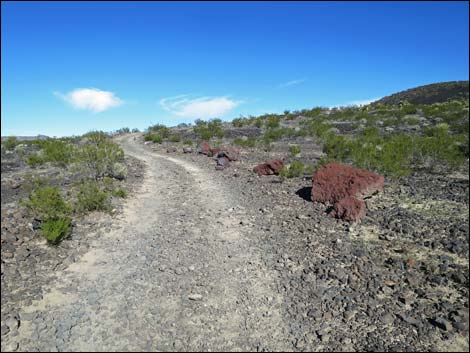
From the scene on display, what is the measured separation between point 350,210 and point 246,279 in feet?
12.2

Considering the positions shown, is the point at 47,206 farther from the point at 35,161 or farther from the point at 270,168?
the point at 270,168

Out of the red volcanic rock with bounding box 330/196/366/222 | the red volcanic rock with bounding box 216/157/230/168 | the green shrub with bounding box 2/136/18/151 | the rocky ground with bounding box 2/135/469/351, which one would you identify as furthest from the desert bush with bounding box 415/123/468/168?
the green shrub with bounding box 2/136/18/151

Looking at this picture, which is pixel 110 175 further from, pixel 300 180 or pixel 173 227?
pixel 300 180

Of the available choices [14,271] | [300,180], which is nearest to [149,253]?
[14,271]

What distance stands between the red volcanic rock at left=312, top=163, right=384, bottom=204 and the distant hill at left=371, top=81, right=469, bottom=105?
152 ft

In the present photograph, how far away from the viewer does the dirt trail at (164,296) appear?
4418 millimetres

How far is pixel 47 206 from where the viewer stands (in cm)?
829

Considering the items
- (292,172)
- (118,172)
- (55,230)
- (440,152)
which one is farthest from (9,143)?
(440,152)

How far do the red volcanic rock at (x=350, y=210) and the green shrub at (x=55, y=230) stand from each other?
20.1 ft

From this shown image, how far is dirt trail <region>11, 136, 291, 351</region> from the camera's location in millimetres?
4418

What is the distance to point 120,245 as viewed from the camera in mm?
7281

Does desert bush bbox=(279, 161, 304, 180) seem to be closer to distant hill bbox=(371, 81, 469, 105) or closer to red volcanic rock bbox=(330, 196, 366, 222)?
red volcanic rock bbox=(330, 196, 366, 222)

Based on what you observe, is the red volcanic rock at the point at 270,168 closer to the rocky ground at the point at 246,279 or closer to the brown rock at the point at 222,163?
the brown rock at the point at 222,163

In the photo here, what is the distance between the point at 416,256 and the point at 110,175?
34.7 ft
